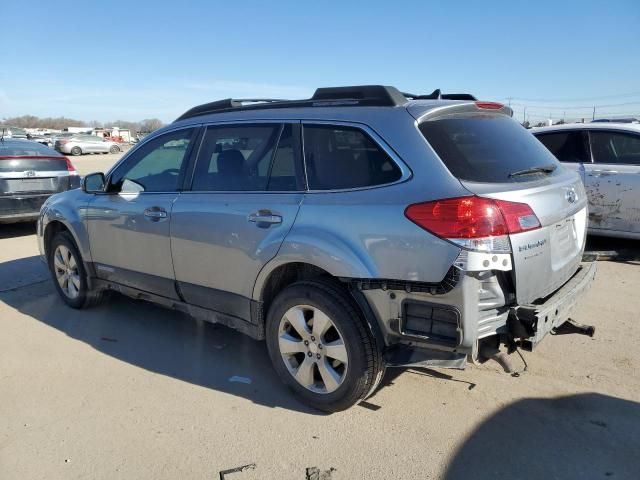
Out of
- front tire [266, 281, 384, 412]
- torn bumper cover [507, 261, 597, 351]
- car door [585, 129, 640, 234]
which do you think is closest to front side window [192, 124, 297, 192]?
front tire [266, 281, 384, 412]

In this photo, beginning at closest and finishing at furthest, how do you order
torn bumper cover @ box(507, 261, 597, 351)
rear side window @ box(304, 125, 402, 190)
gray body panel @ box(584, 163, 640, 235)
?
torn bumper cover @ box(507, 261, 597, 351)
rear side window @ box(304, 125, 402, 190)
gray body panel @ box(584, 163, 640, 235)

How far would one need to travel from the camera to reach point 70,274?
5.14m

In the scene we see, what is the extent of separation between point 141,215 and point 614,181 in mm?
5525

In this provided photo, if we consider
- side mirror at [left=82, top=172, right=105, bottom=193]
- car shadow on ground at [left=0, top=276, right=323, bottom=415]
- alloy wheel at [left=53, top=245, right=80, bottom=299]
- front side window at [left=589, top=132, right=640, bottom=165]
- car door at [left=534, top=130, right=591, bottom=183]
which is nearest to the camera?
car shadow on ground at [left=0, top=276, right=323, bottom=415]

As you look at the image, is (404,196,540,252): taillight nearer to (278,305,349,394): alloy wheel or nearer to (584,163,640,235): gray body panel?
(278,305,349,394): alloy wheel

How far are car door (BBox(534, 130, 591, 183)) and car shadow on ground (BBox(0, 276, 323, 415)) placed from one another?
4912 mm

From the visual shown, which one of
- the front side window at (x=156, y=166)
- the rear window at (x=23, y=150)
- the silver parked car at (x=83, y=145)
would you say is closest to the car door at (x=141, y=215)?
the front side window at (x=156, y=166)

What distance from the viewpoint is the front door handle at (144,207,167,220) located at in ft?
13.0

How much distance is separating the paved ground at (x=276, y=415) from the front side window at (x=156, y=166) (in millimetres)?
1267

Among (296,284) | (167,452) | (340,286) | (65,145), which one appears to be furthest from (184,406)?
(65,145)

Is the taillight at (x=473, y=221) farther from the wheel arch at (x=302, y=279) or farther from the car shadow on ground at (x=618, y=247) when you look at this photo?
the car shadow on ground at (x=618, y=247)

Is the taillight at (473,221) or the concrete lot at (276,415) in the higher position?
the taillight at (473,221)

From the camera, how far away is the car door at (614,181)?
6336mm

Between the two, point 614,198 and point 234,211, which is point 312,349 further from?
point 614,198
